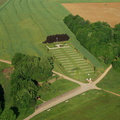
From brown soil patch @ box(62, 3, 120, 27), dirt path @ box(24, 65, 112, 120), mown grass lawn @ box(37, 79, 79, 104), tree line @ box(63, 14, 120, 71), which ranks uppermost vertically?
brown soil patch @ box(62, 3, 120, 27)

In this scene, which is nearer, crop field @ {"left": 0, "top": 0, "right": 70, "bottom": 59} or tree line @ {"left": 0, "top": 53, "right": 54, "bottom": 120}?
tree line @ {"left": 0, "top": 53, "right": 54, "bottom": 120}

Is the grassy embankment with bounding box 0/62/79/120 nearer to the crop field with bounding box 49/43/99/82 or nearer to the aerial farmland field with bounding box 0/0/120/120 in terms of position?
the aerial farmland field with bounding box 0/0/120/120

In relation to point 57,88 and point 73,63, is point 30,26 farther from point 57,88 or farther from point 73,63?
point 57,88

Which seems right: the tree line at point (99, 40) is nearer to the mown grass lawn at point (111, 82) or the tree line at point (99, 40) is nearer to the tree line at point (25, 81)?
the mown grass lawn at point (111, 82)

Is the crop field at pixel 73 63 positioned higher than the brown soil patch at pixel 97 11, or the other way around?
the brown soil patch at pixel 97 11

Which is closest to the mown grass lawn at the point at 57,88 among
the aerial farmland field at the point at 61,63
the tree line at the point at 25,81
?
the aerial farmland field at the point at 61,63

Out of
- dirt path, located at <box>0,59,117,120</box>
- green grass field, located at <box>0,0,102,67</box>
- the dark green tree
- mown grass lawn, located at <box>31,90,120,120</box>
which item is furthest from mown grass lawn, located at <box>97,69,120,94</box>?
the dark green tree
